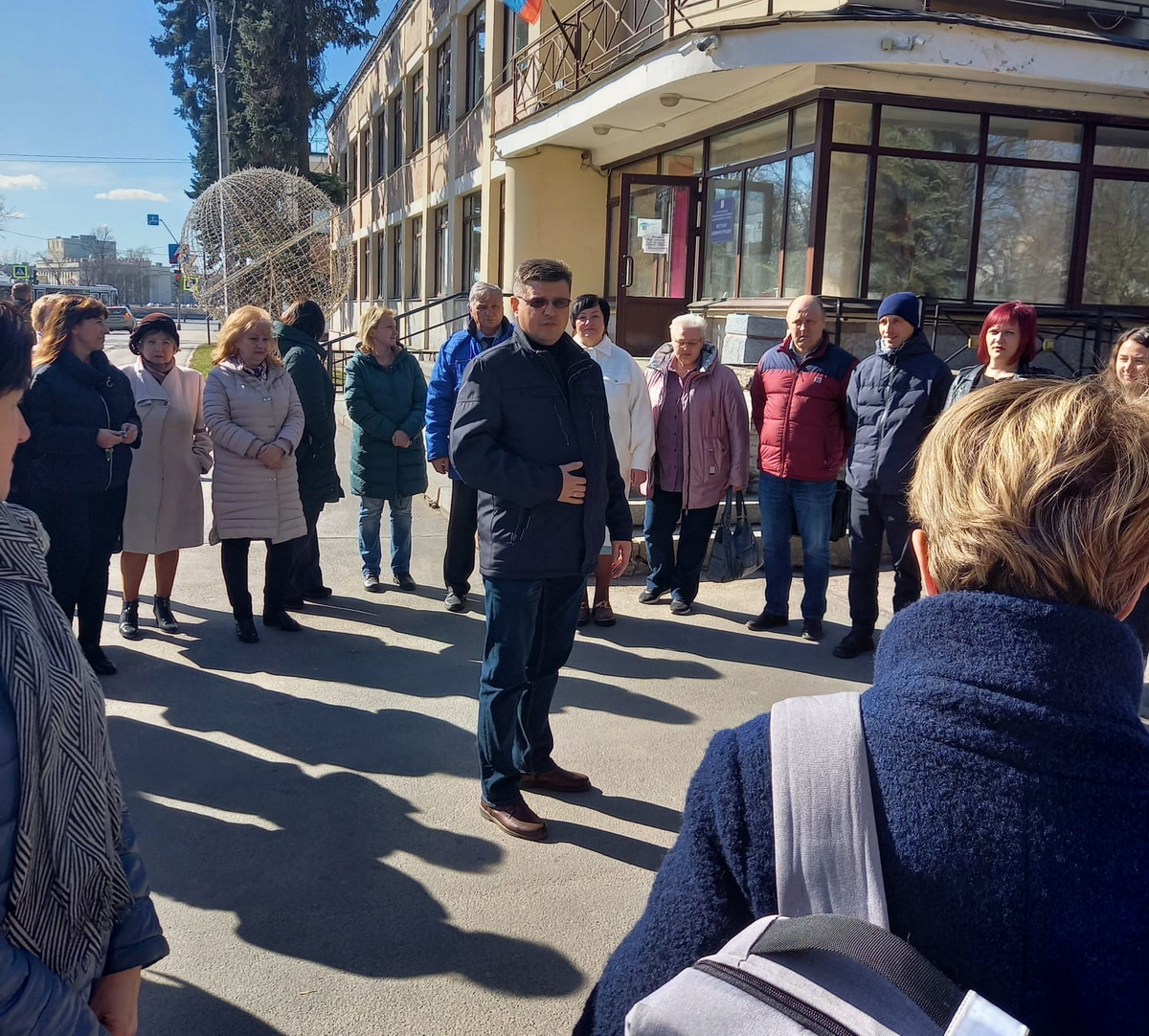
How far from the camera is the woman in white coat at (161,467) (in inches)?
224

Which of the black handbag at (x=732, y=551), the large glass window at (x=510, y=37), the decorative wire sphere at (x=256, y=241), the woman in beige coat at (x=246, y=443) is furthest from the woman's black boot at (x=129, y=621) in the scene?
the large glass window at (x=510, y=37)

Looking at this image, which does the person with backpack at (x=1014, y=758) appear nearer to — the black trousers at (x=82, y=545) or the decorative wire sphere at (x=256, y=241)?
the black trousers at (x=82, y=545)

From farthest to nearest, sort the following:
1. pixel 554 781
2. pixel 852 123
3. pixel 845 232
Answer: pixel 845 232 → pixel 852 123 → pixel 554 781

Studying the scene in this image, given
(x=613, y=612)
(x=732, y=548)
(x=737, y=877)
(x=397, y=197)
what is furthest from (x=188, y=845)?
(x=397, y=197)

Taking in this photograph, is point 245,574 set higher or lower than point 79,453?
lower

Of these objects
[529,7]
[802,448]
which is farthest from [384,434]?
[529,7]

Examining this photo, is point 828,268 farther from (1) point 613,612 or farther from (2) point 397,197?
(2) point 397,197

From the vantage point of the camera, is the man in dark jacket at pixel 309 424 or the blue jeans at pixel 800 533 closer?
the blue jeans at pixel 800 533

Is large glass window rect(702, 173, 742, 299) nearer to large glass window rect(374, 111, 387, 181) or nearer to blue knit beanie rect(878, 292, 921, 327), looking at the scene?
blue knit beanie rect(878, 292, 921, 327)

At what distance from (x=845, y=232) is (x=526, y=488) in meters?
8.03

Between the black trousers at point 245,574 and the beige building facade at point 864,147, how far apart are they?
6.46 meters

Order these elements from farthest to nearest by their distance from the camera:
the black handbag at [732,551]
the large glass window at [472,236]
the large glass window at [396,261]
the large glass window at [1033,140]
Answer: the large glass window at [396,261] < the large glass window at [472,236] < the large glass window at [1033,140] < the black handbag at [732,551]

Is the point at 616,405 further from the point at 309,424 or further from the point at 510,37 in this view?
the point at 510,37

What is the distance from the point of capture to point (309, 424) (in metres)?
6.43
